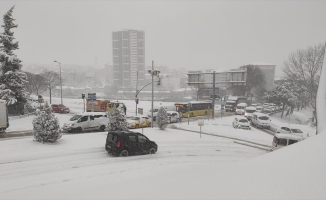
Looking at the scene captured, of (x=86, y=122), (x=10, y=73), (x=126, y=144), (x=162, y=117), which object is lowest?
(x=126, y=144)

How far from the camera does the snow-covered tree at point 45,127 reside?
14487 millimetres

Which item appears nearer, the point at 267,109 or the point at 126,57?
the point at 267,109

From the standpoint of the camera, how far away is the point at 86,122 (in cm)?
2059

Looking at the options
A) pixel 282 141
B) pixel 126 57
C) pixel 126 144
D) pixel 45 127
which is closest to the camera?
pixel 126 144

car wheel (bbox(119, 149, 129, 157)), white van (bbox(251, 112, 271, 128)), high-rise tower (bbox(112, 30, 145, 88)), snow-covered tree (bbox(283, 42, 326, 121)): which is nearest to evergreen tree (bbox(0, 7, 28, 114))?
car wheel (bbox(119, 149, 129, 157))

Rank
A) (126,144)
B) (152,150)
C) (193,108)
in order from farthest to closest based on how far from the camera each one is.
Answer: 1. (193,108)
2. (152,150)
3. (126,144)

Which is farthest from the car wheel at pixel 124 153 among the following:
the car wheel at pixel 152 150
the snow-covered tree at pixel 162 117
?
the snow-covered tree at pixel 162 117

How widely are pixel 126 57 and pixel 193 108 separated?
518 feet

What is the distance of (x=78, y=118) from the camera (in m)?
20.6

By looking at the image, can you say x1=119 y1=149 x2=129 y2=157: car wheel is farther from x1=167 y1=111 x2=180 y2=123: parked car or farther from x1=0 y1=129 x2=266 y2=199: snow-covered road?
x1=167 y1=111 x2=180 y2=123: parked car

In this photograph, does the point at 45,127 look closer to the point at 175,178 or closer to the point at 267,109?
the point at 175,178

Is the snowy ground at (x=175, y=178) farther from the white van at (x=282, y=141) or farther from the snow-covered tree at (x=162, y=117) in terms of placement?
the white van at (x=282, y=141)

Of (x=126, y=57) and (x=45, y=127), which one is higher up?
(x=126, y=57)

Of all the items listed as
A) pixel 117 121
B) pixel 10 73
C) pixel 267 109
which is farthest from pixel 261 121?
pixel 10 73
